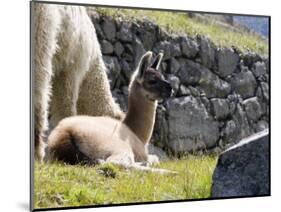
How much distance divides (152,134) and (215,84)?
2.58ft

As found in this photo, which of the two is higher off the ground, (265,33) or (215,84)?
(265,33)

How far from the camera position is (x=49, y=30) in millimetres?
5332

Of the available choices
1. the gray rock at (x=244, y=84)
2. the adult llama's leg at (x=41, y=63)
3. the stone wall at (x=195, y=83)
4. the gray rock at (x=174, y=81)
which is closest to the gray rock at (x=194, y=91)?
the stone wall at (x=195, y=83)

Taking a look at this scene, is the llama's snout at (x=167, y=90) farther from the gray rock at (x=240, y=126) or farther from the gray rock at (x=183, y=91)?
the gray rock at (x=240, y=126)

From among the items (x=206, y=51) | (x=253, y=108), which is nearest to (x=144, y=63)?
(x=206, y=51)

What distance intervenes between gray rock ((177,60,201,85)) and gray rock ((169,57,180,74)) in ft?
0.12

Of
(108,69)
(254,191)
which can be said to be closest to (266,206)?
(254,191)

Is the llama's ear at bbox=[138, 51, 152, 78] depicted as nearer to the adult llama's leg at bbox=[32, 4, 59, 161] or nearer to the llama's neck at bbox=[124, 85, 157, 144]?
Answer: the llama's neck at bbox=[124, 85, 157, 144]

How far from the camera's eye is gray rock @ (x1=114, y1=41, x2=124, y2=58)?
576 cm

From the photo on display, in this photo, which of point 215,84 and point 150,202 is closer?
point 150,202

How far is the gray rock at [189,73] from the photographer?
19.8 ft

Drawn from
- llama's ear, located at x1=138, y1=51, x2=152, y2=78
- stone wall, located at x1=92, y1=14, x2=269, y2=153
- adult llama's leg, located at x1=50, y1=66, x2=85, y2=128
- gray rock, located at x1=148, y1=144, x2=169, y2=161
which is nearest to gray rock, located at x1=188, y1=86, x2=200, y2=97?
stone wall, located at x1=92, y1=14, x2=269, y2=153

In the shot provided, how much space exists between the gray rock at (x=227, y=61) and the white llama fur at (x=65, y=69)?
109cm
